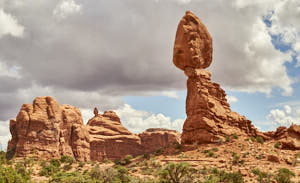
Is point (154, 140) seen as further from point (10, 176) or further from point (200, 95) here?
point (10, 176)

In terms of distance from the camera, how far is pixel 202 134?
47938 mm

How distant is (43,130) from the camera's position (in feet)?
203

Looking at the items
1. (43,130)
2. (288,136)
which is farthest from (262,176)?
(43,130)

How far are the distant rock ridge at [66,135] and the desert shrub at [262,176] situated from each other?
20702 millimetres

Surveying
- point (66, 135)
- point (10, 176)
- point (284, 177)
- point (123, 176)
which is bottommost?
point (284, 177)

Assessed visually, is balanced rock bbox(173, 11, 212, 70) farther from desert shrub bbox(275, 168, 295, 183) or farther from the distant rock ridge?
desert shrub bbox(275, 168, 295, 183)

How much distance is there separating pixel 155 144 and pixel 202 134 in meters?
55.4

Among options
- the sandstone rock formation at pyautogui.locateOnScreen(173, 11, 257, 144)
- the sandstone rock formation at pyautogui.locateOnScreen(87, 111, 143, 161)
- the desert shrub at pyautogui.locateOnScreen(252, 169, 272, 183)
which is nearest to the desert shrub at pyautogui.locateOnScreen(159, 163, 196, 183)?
the desert shrub at pyautogui.locateOnScreen(252, 169, 272, 183)

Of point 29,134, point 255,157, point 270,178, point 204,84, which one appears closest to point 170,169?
point 270,178

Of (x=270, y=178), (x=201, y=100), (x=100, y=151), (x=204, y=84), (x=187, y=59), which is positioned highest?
(x=187, y=59)

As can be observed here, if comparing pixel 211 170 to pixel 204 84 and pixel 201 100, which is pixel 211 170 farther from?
pixel 204 84

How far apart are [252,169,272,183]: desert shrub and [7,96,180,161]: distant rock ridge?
2070cm

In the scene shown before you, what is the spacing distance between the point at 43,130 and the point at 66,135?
754 centimetres

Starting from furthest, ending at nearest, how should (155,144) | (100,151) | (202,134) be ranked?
(155,144)
(100,151)
(202,134)
